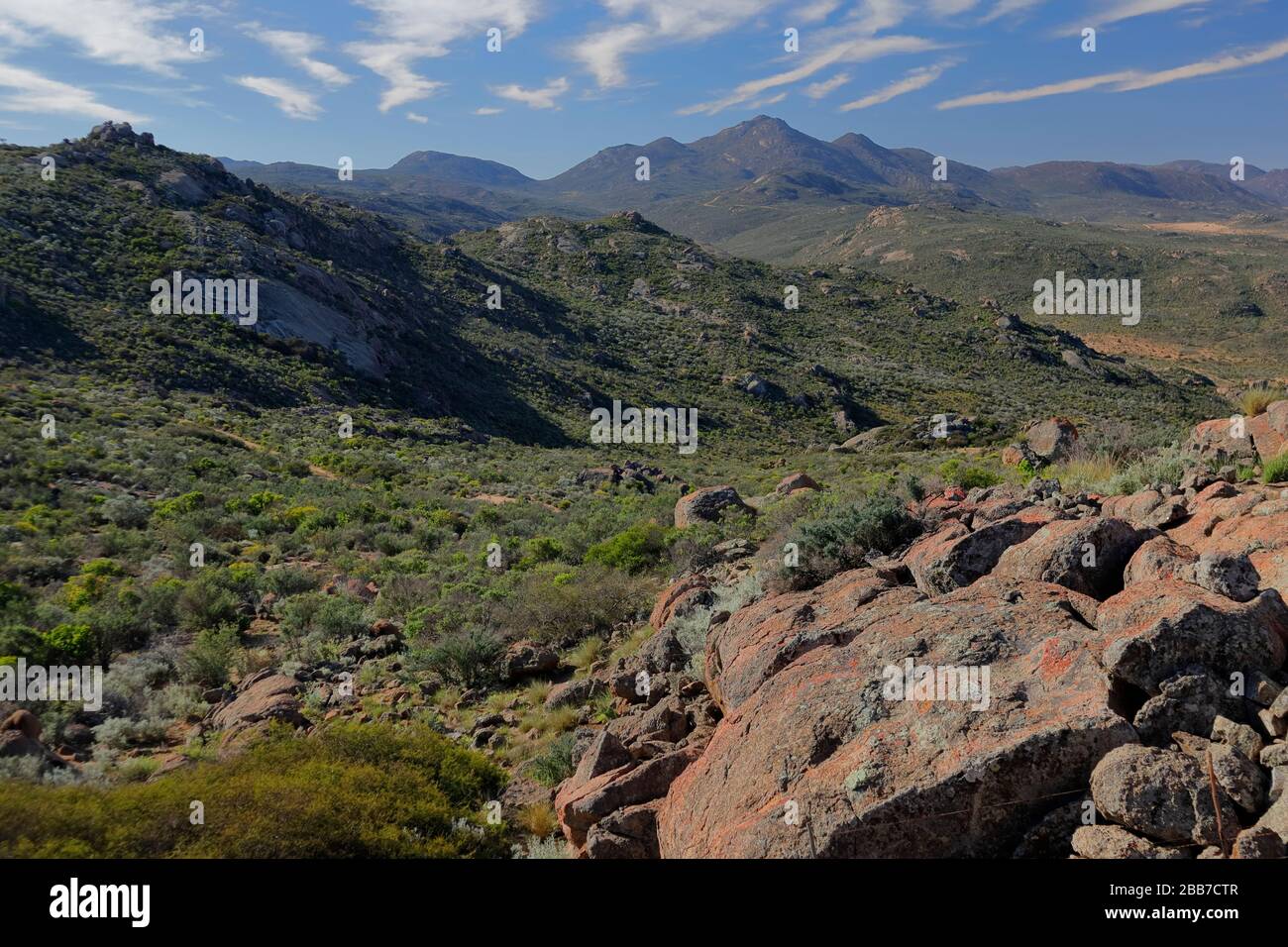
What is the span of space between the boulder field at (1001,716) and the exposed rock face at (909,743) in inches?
0.4

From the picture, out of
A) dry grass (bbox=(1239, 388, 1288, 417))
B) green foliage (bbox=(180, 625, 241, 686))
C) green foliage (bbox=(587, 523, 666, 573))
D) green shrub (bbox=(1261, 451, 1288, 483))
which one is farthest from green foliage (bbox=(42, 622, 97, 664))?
dry grass (bbox=(1239, 388, 1288, 417))

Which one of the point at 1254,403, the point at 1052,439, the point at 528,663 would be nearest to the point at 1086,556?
the point at 528,663

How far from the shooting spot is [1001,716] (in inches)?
126

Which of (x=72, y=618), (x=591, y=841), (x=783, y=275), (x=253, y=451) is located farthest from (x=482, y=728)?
(x=783, y=275)

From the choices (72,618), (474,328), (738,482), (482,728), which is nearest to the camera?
(482,728)

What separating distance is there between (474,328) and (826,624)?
4822cm

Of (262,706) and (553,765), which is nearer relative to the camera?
(553,765)

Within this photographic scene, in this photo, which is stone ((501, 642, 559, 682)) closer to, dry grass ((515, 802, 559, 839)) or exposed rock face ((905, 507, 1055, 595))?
dry grass ((515, 802, 559, 839))

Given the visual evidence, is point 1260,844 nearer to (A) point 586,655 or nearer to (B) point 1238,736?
(B) point 1238,736

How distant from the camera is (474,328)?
49.6 m

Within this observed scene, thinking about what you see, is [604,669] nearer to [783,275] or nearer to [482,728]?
[482,728]

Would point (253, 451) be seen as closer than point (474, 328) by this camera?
Yes

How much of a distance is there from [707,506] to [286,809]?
10.3 meters

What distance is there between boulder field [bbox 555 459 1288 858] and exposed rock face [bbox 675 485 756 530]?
7930mm
